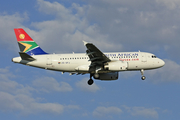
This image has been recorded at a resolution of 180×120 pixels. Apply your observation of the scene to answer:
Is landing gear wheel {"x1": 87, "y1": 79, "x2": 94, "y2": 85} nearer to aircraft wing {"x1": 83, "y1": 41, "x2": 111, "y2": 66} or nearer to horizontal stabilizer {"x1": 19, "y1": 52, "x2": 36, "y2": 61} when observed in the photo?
aircraft wing {"x1": 83, "y1": 41, "x2": 111, "y2": 66}

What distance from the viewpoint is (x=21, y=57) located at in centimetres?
5550

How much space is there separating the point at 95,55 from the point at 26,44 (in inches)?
585

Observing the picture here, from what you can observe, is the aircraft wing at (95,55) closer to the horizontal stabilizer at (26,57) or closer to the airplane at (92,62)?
the airplane at (92,62)

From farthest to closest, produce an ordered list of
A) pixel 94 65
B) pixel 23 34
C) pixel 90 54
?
pixel 23 34 < pixel 94 65 < pixel 90 54

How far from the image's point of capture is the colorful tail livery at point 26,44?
5897cm

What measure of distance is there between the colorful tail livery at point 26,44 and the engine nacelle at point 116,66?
43.4 feet

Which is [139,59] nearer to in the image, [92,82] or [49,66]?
[92,82]

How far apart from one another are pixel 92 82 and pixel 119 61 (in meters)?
8.69

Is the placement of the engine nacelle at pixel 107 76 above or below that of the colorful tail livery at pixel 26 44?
below

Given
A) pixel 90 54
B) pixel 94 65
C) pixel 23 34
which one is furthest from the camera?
pixel 23 34

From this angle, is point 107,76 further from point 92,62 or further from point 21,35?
point 21,35

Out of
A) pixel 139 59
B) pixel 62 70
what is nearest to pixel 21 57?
pixel 62 70

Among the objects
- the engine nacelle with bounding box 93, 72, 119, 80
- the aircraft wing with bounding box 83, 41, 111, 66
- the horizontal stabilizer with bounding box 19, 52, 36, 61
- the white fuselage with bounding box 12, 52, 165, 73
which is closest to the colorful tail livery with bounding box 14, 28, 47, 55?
the white fuselage with bounding box 12, 52, 165, 73

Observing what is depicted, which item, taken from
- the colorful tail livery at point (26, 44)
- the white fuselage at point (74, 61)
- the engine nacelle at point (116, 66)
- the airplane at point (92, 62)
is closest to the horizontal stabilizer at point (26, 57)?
the airplane at point (92, 62)
